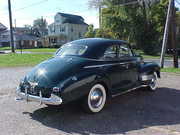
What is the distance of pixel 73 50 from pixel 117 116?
2.12 meters

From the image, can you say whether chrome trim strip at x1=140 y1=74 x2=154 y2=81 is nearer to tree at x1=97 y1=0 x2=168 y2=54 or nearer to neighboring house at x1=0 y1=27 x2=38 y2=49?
tree at x1=97 y1=0 x2=168 y2=54

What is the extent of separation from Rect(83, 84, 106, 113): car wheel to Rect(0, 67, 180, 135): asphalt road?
6.1 inches

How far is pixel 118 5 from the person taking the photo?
33.7 m

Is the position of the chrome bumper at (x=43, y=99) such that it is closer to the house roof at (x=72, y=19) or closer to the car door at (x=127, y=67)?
the car door at (x=127, y=67)

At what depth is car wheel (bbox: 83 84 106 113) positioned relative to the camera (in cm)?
516

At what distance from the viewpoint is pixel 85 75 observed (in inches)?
→ 200

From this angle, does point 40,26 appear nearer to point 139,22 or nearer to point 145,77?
point 139,22

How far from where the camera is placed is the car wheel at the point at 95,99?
5159 millimetres

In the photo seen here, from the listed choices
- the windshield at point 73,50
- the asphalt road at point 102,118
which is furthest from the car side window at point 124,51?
the asphalt road at point 102,118

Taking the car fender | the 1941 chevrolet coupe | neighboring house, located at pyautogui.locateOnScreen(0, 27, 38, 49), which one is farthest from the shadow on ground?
neighboring house, located at pyautogui.locateOnScreen(0, 27, 38, 49)

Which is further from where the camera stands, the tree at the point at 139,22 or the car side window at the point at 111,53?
the tree at the point at 139,22

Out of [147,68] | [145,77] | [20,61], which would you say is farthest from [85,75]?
[20,61]

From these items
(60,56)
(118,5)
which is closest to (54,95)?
(60,56)

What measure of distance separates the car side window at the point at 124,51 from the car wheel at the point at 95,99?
1346 millimetres
